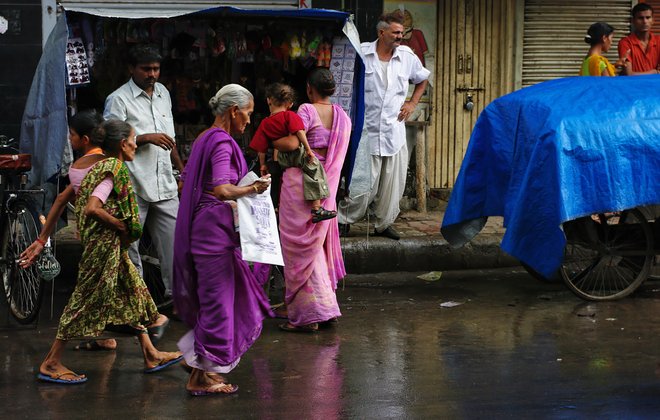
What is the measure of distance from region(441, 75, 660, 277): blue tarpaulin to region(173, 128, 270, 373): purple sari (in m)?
2.64

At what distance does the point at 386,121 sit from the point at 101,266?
4.05 metres

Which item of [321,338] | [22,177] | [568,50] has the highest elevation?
[568,50]

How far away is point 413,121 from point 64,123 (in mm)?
3977

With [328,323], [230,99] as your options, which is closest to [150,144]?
[328,323]

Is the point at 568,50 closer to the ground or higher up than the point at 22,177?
higher up

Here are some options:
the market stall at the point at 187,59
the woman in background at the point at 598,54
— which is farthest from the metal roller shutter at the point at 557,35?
the market stall at the point at 187,59

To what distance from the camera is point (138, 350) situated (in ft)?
23.2

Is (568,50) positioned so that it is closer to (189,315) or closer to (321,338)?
(321,338)

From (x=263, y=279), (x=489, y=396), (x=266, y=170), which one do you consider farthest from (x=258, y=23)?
(x=489, y=396)

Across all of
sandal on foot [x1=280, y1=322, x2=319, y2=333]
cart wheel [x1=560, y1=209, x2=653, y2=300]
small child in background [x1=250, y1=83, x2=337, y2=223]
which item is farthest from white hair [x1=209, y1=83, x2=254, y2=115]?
cart wheel [x1=560, y1=209, x2=653, y2=300]

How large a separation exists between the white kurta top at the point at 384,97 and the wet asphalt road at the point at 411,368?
166 centimetres

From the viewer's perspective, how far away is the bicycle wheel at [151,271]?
848cm

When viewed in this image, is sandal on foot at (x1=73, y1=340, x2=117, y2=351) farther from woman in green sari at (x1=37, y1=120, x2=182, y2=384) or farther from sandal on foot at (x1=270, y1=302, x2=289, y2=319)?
sandal on foot at (x1=270, y1=302, x2=289, y2=319)

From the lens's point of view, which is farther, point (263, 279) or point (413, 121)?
point (413, 121)
